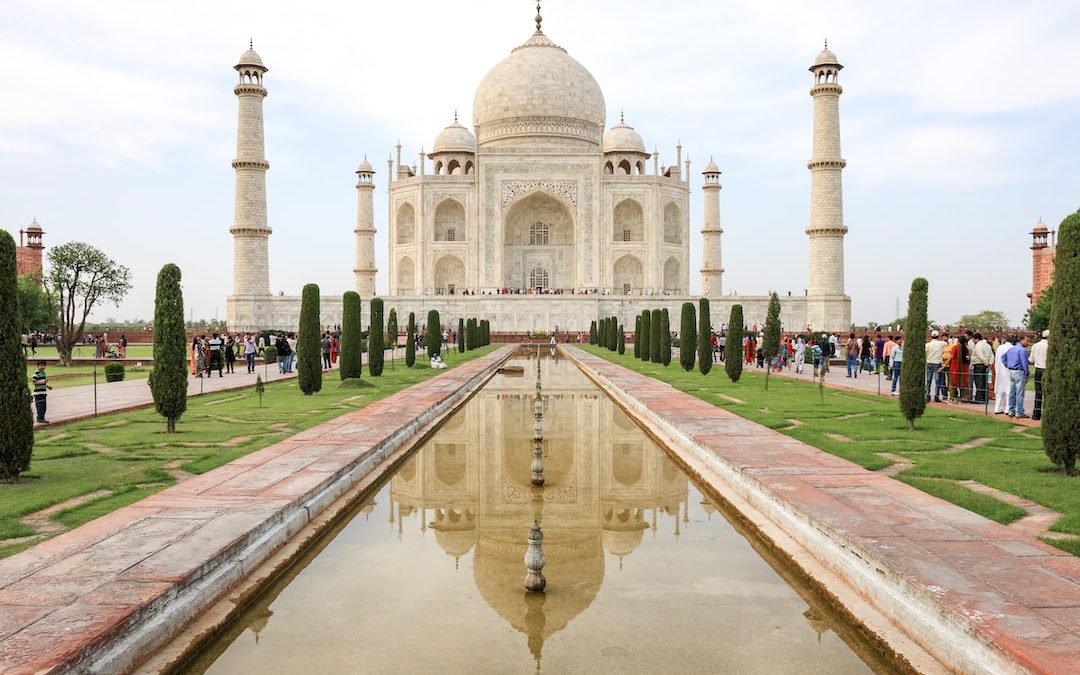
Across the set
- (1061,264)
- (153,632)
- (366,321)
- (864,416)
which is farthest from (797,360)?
(366,321)

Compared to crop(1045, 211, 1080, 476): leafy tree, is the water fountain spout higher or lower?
lower

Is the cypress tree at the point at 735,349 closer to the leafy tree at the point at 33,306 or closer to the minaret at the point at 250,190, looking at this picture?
the minaret at the point at 250,190

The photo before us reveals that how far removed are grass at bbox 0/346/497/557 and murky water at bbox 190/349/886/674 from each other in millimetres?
1487

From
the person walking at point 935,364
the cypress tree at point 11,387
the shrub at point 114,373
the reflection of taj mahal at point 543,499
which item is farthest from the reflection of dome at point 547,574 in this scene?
the shrub at point 114,373

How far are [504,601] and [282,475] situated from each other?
2420 mm

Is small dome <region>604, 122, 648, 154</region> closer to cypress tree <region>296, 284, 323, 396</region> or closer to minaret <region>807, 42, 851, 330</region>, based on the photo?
minaret <region>807, 42, 851, 330</region>

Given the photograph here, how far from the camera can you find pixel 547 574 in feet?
12.0

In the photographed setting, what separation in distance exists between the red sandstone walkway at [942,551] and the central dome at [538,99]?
3829 centimetres

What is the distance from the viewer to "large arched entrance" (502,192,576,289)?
4191 cm

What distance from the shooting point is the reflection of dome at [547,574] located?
3.18m

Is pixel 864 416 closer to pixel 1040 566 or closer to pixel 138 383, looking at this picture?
pixel 1040 566

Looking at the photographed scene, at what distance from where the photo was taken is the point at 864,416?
351 inches

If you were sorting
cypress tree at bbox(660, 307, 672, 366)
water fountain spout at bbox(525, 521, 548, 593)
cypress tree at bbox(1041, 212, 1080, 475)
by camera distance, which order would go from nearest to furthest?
water fountain spout at bbox(525, 521, 548, 593) → cypress tree at bbox(1041, 212, 1080, 475) → cypress tree at bbox(660, 307, 672, 366)

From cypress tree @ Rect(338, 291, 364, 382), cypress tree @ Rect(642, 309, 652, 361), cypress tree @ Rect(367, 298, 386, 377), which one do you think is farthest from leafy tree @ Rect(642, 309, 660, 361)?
cypress tree @ Rect(338, 291, 364, 382)
